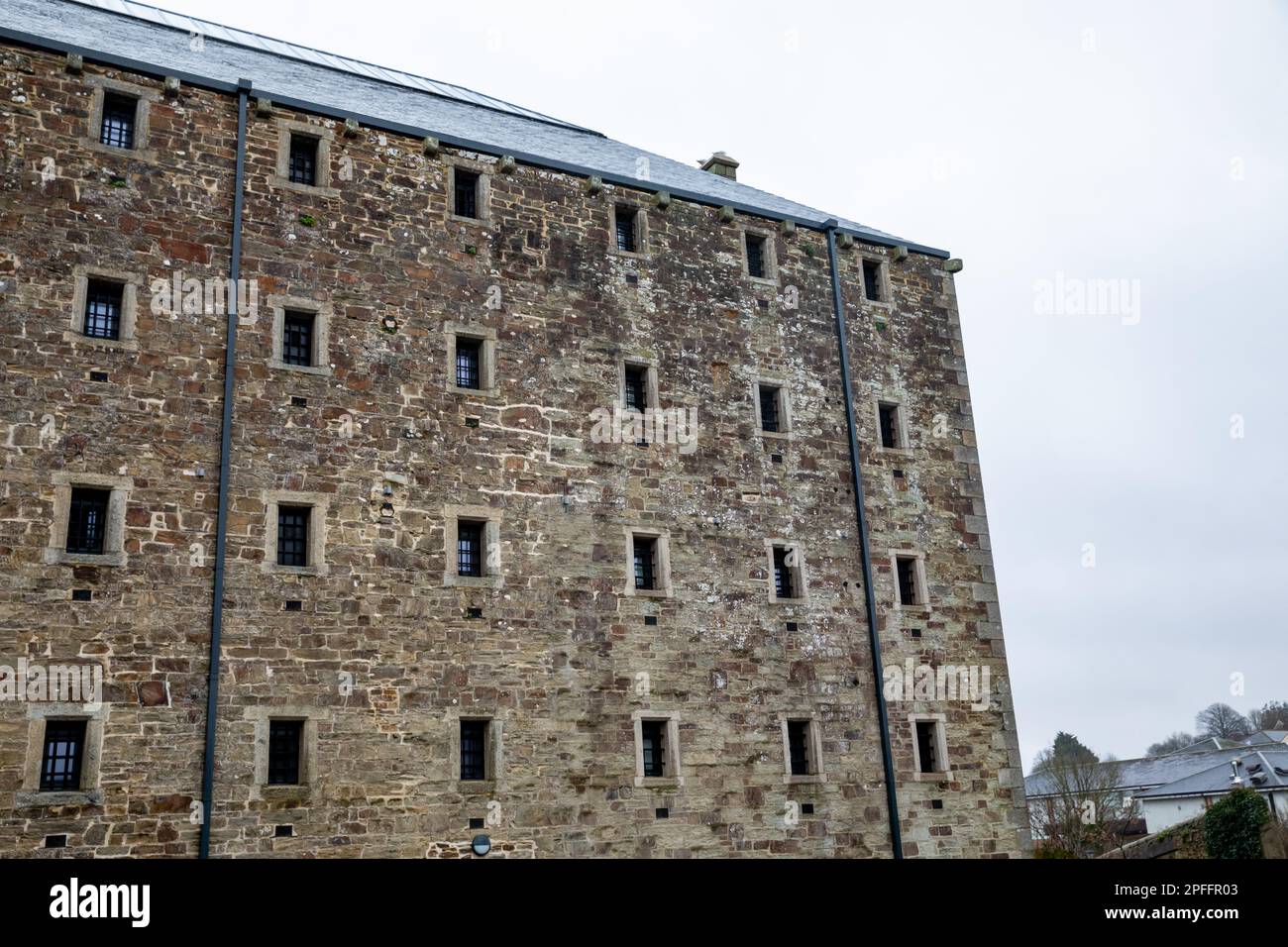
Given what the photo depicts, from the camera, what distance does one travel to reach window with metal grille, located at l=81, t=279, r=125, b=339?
655 inches

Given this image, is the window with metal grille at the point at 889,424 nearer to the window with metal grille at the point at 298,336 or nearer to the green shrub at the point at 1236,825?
the window with metal grille at the point at 298,336

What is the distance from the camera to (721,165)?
29188 millimetres

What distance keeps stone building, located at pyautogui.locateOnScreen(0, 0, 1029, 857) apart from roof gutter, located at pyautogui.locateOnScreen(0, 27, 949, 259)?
69 mm

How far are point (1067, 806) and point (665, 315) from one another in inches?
1115

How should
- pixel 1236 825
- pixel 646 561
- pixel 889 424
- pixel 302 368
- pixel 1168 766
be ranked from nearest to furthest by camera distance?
pixel 302 368, pixel 646 561, pixel 889 424, pixel 1236 825, pixel 1168 766

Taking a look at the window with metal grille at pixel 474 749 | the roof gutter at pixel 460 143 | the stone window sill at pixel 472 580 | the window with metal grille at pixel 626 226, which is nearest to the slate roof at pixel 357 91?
the roof gutter at pixel 460 143

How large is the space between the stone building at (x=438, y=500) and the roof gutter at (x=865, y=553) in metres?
0.08

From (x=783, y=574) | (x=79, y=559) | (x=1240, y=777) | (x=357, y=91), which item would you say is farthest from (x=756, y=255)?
(x=1240, y=777)

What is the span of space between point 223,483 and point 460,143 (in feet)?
25.9

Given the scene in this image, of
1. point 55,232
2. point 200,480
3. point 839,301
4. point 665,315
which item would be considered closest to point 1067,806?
point 839,301

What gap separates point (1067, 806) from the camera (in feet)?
132

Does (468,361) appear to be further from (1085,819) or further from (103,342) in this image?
(1085,819)
